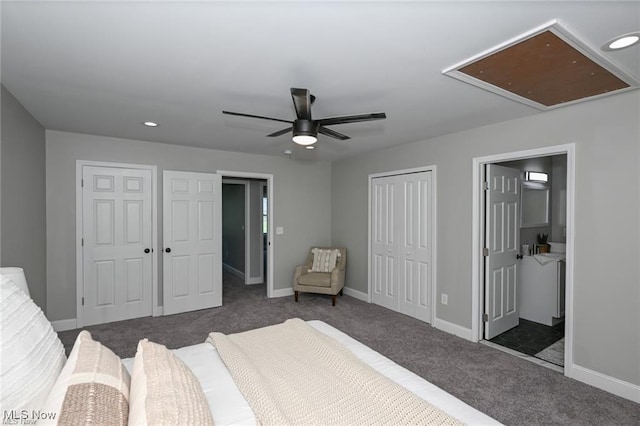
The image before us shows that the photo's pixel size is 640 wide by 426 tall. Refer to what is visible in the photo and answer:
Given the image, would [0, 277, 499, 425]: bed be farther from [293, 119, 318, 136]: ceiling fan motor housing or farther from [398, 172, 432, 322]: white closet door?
[398, 172, 432, 322]: white closet door

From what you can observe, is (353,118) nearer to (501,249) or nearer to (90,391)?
(90,391)

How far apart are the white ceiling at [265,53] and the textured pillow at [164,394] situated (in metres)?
1.63

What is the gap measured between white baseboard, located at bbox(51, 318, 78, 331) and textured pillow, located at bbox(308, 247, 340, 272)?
3287 millimetres

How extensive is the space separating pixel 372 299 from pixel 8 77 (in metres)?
4.76

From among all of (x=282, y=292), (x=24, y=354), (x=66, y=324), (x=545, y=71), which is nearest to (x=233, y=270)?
(x=282, y=292)

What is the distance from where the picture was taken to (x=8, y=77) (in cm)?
224

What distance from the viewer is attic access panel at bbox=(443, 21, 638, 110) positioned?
5.72ft

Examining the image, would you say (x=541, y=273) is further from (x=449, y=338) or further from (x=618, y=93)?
(x=618, y=93)

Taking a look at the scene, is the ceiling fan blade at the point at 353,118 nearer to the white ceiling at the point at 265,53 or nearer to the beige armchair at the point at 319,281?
the white ceiling at the point at 265,53

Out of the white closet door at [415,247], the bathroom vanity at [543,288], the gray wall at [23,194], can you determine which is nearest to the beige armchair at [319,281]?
the white closet door at [415,247]

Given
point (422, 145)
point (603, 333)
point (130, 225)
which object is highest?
point (422, 145)

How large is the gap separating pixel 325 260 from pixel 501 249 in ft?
8.77

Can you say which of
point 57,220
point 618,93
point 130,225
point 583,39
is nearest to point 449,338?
point 618,93

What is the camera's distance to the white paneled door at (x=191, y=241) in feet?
14.5
